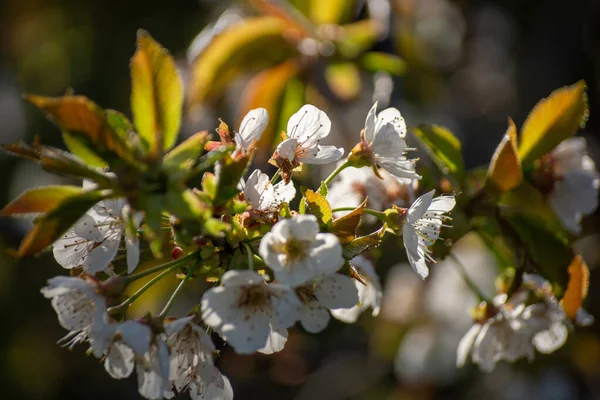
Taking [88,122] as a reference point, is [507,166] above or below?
below

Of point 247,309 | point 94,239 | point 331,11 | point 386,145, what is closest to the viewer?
point 247,309

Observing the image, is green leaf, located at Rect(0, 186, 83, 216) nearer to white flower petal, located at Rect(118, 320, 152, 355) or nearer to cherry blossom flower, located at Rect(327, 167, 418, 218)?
white flower petal, located at Rect(118, 320, 152, 355)

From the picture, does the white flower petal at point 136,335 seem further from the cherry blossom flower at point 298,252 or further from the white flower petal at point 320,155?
the white flower petal at point 320,155

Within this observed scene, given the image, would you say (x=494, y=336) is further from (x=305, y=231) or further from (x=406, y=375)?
(x=406, y=375)

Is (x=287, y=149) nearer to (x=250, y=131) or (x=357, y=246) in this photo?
(x=250, y=131)

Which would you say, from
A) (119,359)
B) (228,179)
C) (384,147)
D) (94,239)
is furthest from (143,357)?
(384,147)
